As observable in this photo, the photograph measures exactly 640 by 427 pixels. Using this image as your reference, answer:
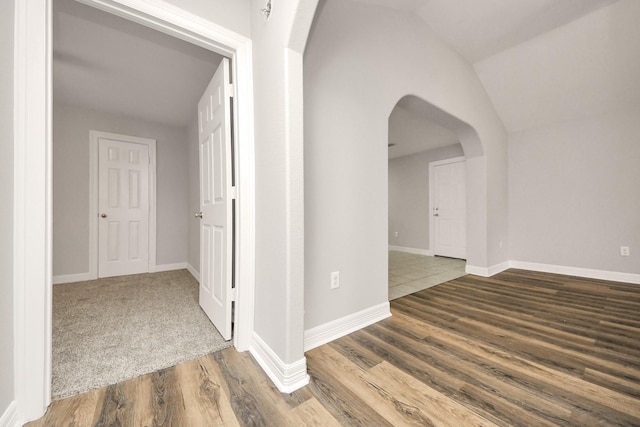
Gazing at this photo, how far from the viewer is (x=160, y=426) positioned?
1.02 m

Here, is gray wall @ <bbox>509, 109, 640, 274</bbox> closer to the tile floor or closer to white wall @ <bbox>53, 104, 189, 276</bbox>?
the tile floor

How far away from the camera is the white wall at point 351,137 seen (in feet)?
5.48

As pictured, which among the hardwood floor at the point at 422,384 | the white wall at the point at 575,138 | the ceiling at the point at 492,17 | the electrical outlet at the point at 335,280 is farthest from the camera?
the white wall at the point at 575,138

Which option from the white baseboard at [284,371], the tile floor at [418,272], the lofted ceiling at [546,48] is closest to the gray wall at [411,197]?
the tile floor at [418,272]

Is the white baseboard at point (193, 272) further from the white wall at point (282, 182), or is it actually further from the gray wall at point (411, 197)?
the gray wall at point (411, 197)

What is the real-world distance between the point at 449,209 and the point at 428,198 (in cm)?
51

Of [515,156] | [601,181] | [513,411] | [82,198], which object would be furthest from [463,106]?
[82,198]

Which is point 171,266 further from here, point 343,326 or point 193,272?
point 343,326

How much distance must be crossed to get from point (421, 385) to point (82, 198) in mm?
4383

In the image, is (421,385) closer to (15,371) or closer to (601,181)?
(15,371)

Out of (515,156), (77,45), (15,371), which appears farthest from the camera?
(515,156)

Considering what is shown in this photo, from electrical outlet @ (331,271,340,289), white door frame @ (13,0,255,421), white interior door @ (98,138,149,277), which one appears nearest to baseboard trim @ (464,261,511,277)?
electrical outlet @ (331,271,340,289)
